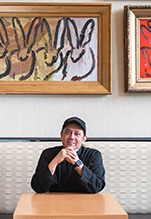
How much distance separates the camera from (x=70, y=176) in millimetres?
1502

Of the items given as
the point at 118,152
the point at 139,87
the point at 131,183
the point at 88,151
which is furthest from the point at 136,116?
the point at 88,151

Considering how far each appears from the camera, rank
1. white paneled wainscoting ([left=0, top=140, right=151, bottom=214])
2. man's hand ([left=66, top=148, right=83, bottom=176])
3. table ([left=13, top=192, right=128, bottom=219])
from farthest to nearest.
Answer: white paneled wainscoting ([left=0, top=140, right=151, bottom=214]), man's hand ([left=66, top=148, right=83, bottom=176]), table ([left=13, top=192, right=128, bottom=219])

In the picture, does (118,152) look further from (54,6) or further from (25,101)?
(54,6)

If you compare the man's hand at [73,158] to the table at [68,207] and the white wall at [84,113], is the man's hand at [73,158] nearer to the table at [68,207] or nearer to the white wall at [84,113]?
the table at [68,207]

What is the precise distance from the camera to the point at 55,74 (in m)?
2.04

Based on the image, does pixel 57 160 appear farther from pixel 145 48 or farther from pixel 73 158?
pixel 145 48

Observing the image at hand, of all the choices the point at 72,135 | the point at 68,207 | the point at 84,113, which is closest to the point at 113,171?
the point at 84,113

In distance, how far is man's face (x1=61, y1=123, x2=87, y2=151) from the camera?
1.45 m

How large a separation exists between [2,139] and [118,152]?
843 millimetres

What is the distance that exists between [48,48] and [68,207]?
1.29m

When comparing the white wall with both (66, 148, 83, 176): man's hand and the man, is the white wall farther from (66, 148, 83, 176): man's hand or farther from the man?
(66, 148, 83, 176): man's hand

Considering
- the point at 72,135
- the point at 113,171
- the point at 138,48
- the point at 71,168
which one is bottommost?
the point at 113,171

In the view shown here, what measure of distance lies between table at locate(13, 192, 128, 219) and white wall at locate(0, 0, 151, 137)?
2.49 feet

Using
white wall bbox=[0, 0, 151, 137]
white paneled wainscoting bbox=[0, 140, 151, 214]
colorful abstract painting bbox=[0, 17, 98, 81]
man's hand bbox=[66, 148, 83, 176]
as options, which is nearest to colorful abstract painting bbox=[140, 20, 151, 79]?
white wall bbox=[0, 0, 151, 137]
